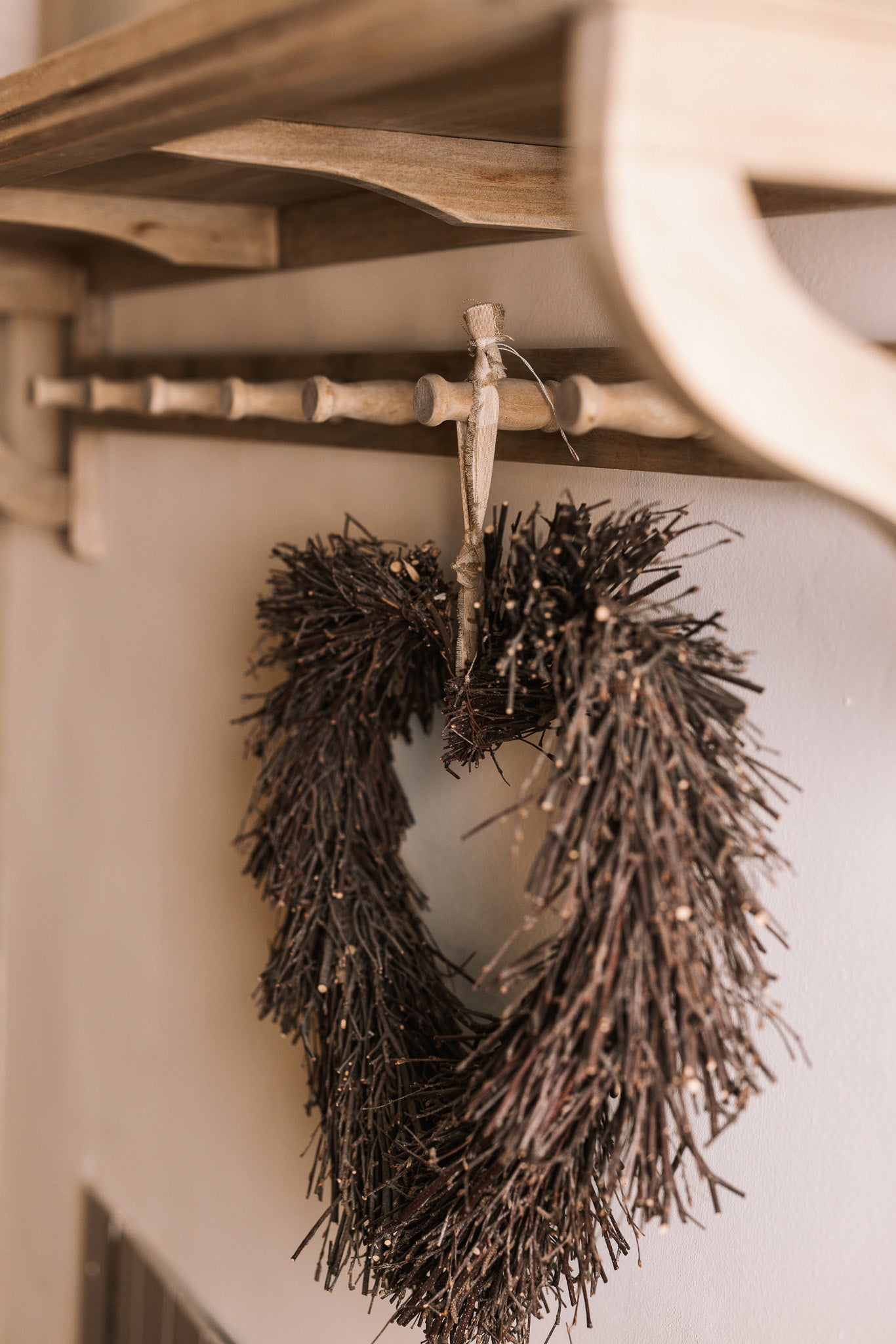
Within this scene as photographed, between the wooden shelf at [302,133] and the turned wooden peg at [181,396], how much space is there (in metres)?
0.11

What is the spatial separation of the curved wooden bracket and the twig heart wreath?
0.19 meters

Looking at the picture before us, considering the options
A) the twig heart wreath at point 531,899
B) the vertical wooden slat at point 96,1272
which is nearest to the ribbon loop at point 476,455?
the twig heart wreath at point 531,899

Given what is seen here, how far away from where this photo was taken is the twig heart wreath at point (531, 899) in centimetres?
62

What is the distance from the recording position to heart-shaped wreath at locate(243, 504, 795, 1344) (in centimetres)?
62

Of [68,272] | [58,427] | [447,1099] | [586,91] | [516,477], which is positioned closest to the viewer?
[586,91]

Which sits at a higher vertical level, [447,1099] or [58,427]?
[58,427]

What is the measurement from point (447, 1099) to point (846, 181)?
584 millimetres

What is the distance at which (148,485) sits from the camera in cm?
143

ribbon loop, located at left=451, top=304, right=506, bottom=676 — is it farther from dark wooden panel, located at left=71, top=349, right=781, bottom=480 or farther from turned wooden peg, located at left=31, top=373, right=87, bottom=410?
turned wooden peg, located at left=31, top=373, right=87, bottom=410

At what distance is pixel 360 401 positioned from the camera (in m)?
0.88

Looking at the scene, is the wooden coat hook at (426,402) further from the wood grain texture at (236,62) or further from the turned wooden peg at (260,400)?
the wood grain texture at (236,62)

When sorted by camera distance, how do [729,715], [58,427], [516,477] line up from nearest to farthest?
[729,715] → [516,477] → [58,427]

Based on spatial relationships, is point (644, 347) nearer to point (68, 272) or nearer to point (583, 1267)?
point (583, 1267)

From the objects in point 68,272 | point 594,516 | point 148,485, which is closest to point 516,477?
point 594,516
